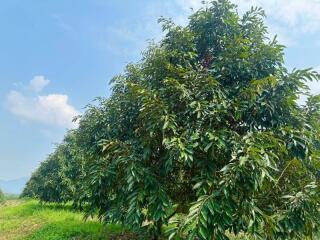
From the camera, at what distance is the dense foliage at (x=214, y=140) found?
7.21 meters

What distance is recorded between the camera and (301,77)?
28.1 feet

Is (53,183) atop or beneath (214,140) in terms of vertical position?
atop

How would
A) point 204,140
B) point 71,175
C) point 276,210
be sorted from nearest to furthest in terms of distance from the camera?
point 204,140
point 276,210
point 71,175

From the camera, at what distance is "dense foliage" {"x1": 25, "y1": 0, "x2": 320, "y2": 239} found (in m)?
7.21

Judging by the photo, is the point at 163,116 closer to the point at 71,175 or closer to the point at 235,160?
the point at 235,160

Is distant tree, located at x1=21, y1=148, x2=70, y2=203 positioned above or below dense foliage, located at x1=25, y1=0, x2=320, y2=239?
above

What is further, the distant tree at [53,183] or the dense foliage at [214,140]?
the distant tree at [53,183]

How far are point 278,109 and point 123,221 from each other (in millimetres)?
4548

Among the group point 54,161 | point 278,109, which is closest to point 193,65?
point 278,109

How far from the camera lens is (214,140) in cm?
754

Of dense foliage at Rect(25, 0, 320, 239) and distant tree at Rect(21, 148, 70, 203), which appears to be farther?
distant tree at Rect(21, 148, 70, 203)

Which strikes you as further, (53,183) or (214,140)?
(53,183)

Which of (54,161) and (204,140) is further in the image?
(54,161)

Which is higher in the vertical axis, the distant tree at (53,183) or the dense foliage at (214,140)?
the distant tree at (53,183)
